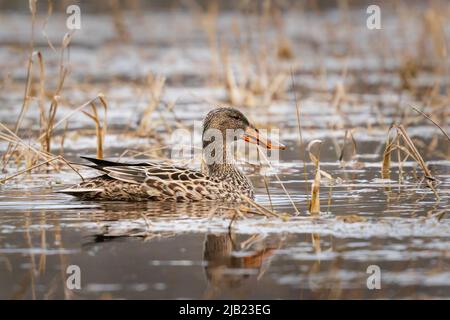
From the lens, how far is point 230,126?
31.0 ft

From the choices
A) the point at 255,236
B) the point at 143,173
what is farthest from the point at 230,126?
the point at 255,236

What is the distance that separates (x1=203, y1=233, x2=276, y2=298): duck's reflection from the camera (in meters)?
6.17

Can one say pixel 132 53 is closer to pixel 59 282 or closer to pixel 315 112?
pixel 315 112

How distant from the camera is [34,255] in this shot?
22.4 feet

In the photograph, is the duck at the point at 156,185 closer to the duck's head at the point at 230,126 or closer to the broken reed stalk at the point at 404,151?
the duck's head at the point at 230,126

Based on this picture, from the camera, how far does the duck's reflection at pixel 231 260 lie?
243 inches

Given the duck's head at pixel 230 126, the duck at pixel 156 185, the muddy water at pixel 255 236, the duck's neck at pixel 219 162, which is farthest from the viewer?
the duck's head at pixel 230 126

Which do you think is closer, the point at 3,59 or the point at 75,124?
the point at 75,124

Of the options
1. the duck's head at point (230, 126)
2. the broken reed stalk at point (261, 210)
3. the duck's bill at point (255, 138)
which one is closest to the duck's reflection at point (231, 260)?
the broken reed stalk at point (261, 210)

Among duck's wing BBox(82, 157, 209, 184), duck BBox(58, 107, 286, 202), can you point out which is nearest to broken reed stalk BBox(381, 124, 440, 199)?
duck BBox(58, 107, 286, 202)

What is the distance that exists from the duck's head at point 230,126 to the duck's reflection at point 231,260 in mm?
2221

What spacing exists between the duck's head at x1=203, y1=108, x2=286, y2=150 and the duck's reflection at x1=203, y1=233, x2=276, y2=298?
222cm

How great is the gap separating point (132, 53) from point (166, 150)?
32.9 ft
